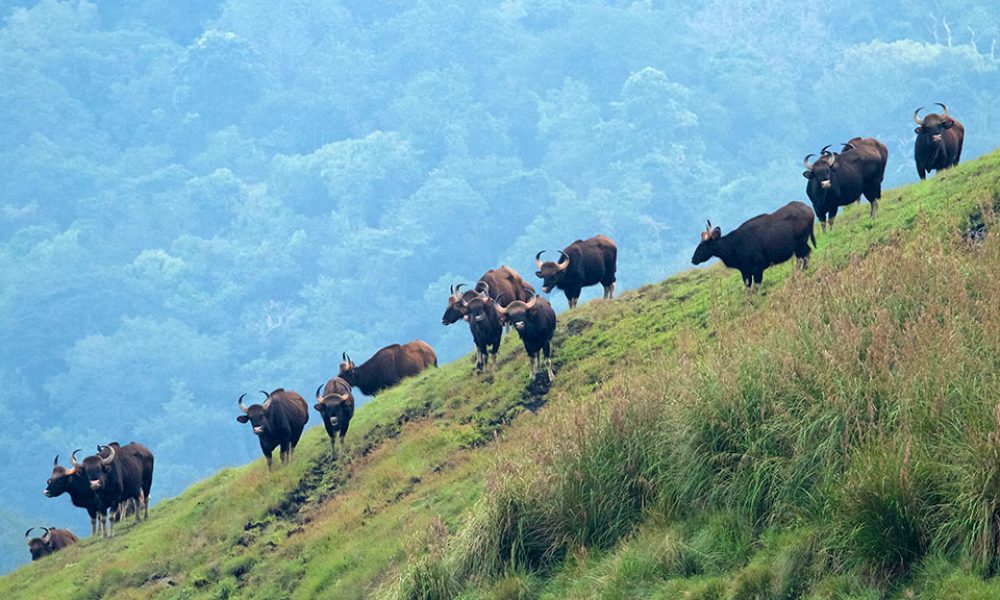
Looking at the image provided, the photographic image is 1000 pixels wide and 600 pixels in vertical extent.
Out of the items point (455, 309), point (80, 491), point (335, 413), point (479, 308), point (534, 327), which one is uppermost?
point (455, 309)

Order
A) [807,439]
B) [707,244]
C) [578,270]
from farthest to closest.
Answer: [578,270] < [707,244] < [807,439]

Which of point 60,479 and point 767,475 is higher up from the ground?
point 60,479

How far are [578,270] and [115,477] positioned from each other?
42.2 feet

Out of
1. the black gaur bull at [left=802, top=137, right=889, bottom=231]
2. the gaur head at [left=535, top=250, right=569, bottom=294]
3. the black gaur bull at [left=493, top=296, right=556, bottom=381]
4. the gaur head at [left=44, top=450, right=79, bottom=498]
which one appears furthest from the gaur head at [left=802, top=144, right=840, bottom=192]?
the gaur head at [left=44, top=450, right=79, bottom=498]

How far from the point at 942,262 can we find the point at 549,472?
199 inches

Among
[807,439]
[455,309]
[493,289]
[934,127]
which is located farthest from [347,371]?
[807,439]

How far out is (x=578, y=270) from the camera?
116ft

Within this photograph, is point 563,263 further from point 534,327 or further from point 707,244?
point 707,244

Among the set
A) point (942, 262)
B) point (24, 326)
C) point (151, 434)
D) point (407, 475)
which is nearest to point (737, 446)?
point (942, 262)

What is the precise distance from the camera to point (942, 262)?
49.6 feet

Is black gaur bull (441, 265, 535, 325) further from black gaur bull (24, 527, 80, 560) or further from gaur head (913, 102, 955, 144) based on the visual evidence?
black gaur bull (24, 527, 80, 560)

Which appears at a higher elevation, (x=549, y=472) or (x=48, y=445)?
(x=48, y=445)

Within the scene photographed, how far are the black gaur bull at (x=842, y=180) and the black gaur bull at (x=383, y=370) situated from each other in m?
12.8

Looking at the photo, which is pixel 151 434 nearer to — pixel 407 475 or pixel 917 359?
pixel 407 475
